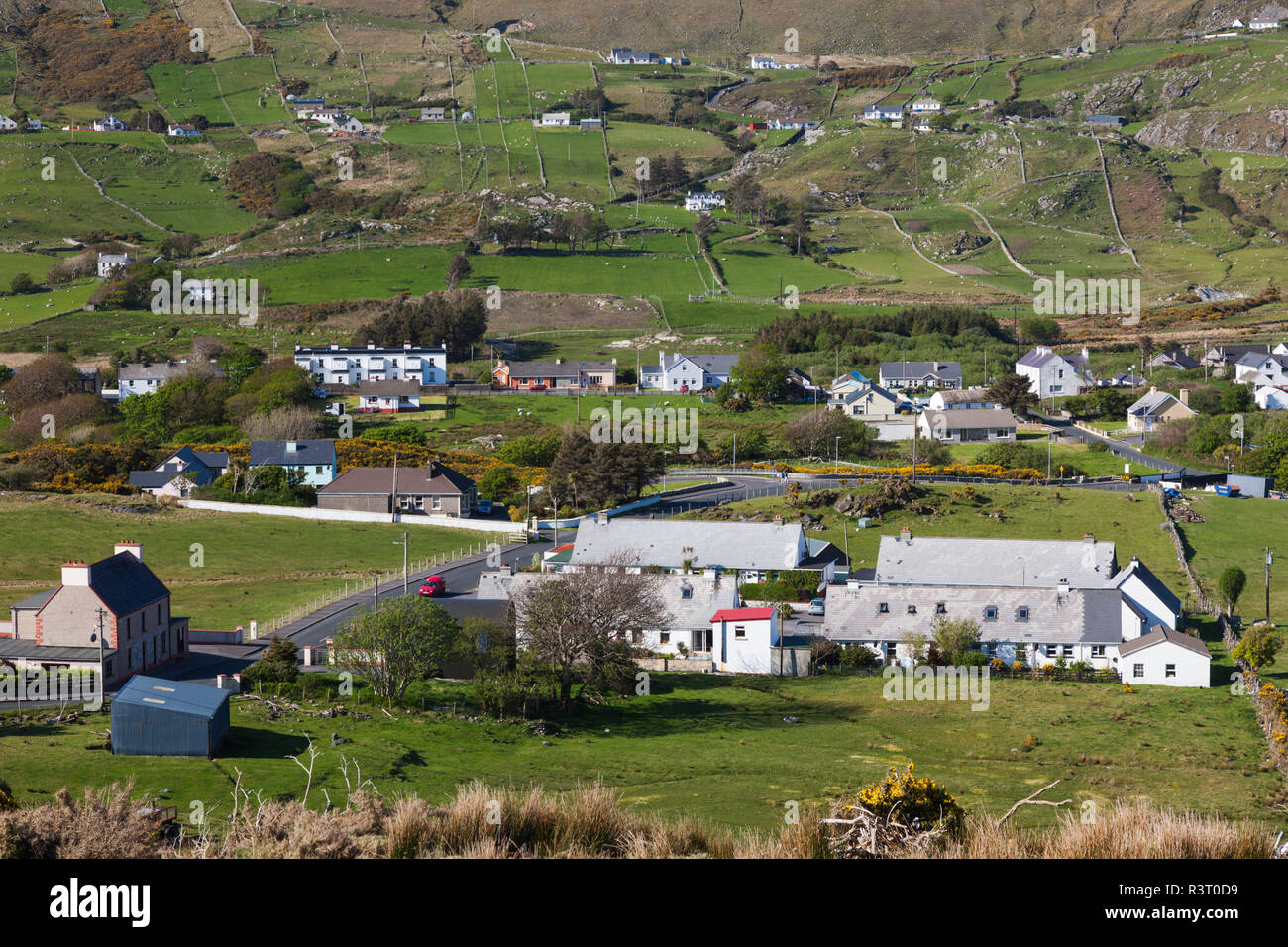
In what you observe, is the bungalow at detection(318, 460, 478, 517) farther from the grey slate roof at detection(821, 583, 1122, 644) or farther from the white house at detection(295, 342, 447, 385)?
the white house at detection(295, 342, 447, 385)

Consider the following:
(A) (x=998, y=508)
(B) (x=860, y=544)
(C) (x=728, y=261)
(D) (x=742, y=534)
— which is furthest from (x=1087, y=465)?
(C) (x=728, y=261)

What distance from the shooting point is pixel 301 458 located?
3268 inches

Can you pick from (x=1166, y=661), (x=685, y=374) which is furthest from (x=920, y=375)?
(x=1166, y=661)

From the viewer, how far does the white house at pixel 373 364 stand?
117062 mm

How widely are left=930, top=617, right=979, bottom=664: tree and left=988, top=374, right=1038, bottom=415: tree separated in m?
59.8

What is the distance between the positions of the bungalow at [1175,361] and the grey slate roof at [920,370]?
19.6 metres

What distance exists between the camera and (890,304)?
14775cm

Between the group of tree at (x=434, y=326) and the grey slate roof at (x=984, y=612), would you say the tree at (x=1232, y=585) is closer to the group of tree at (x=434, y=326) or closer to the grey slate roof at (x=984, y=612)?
the grey slate roof at (x=984, y=612)

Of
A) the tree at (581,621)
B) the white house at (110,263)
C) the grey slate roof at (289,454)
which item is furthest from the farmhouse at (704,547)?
the white house at (110,263)

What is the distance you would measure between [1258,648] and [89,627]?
36824mm

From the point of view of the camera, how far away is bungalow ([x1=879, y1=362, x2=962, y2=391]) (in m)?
116

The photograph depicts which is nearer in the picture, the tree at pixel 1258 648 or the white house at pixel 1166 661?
the tree at pixel 1258 648

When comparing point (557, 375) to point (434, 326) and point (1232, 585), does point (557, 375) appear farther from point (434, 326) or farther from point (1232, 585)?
point (1232, 585)
